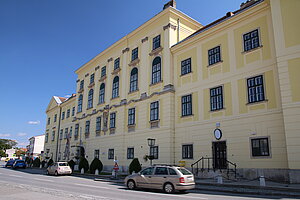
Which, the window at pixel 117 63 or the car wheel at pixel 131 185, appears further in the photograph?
the window at pixel 117 63

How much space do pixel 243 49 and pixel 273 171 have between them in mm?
9085

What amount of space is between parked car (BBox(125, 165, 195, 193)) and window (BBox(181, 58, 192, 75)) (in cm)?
1208

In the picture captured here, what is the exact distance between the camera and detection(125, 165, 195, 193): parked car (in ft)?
44.5

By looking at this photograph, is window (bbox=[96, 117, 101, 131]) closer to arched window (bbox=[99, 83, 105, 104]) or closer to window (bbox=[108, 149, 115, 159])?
arched window (bbox=[99, 83, 105, 104])

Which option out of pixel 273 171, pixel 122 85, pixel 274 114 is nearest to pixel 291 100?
pixel 274 114

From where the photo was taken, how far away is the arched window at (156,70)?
2739 centimetres

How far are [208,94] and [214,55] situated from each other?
3.38 meters

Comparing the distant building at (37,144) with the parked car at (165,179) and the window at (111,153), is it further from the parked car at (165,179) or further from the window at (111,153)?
the parked car at (165,179)

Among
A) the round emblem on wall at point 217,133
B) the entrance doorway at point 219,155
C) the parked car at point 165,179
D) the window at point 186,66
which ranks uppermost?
the window at point 186,66

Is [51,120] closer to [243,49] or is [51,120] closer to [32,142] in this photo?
[32,142]

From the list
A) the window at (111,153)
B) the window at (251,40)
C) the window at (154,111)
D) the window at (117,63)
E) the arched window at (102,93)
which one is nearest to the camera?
the window at (251,40)

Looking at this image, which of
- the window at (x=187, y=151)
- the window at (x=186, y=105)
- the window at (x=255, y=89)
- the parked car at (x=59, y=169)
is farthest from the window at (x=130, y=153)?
the window at (x=255, y=89)

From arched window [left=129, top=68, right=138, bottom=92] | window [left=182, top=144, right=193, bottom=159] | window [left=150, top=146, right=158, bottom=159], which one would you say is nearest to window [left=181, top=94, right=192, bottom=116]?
window [left=182, top=144, right=193, bottom=159]

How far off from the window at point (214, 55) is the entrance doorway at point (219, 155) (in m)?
6.85
